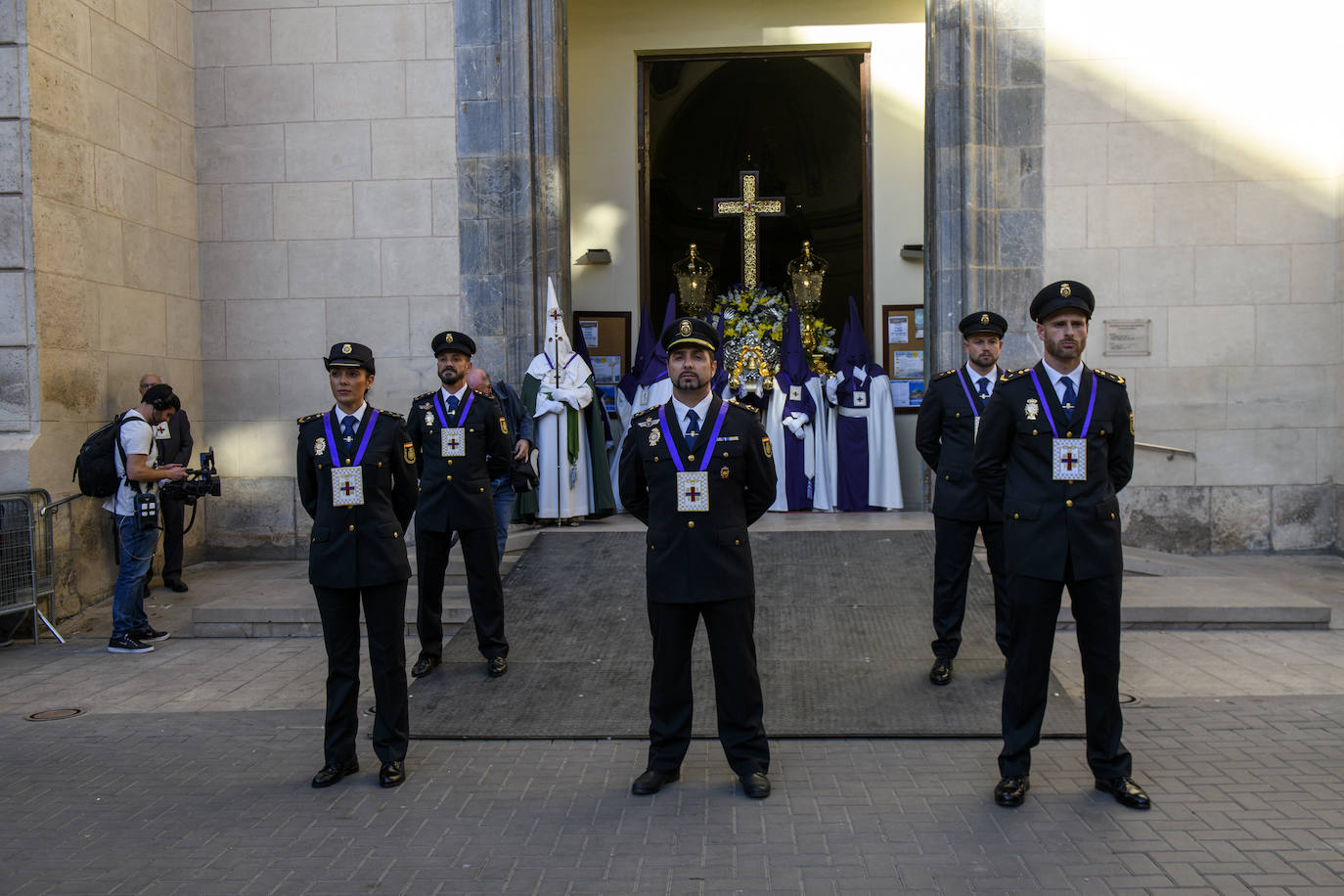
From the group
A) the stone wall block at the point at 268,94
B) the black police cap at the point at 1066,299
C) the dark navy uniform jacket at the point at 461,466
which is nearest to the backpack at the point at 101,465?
the dark navy uniform jacket at the point at 461,466

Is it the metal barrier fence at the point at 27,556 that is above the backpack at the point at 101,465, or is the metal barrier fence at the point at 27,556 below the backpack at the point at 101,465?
below

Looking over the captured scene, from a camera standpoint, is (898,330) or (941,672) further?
(898,330)

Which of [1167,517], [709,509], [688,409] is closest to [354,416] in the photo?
[688,409]

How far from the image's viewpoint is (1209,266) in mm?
10125

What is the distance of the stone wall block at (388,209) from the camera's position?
10.5m

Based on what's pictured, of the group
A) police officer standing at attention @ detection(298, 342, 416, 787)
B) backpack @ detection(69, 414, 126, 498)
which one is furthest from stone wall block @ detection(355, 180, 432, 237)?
police officer standing at attention @ detection(298, 342, 416, 787)

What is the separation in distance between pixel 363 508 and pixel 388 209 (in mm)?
6040

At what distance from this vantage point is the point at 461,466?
22.1ft

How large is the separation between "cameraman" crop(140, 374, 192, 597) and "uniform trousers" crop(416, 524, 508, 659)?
368 centimetres

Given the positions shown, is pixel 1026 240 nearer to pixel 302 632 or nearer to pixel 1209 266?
pixel 1209 266

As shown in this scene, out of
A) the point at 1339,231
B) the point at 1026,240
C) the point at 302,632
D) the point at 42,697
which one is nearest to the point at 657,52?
the point at 1026,240

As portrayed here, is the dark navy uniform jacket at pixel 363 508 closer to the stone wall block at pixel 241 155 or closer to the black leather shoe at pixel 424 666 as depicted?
the black leather shoe at pixel 424 666

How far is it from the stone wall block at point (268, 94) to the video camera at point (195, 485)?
3.79 m

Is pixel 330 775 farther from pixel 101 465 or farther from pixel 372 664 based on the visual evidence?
pixel 101 465
